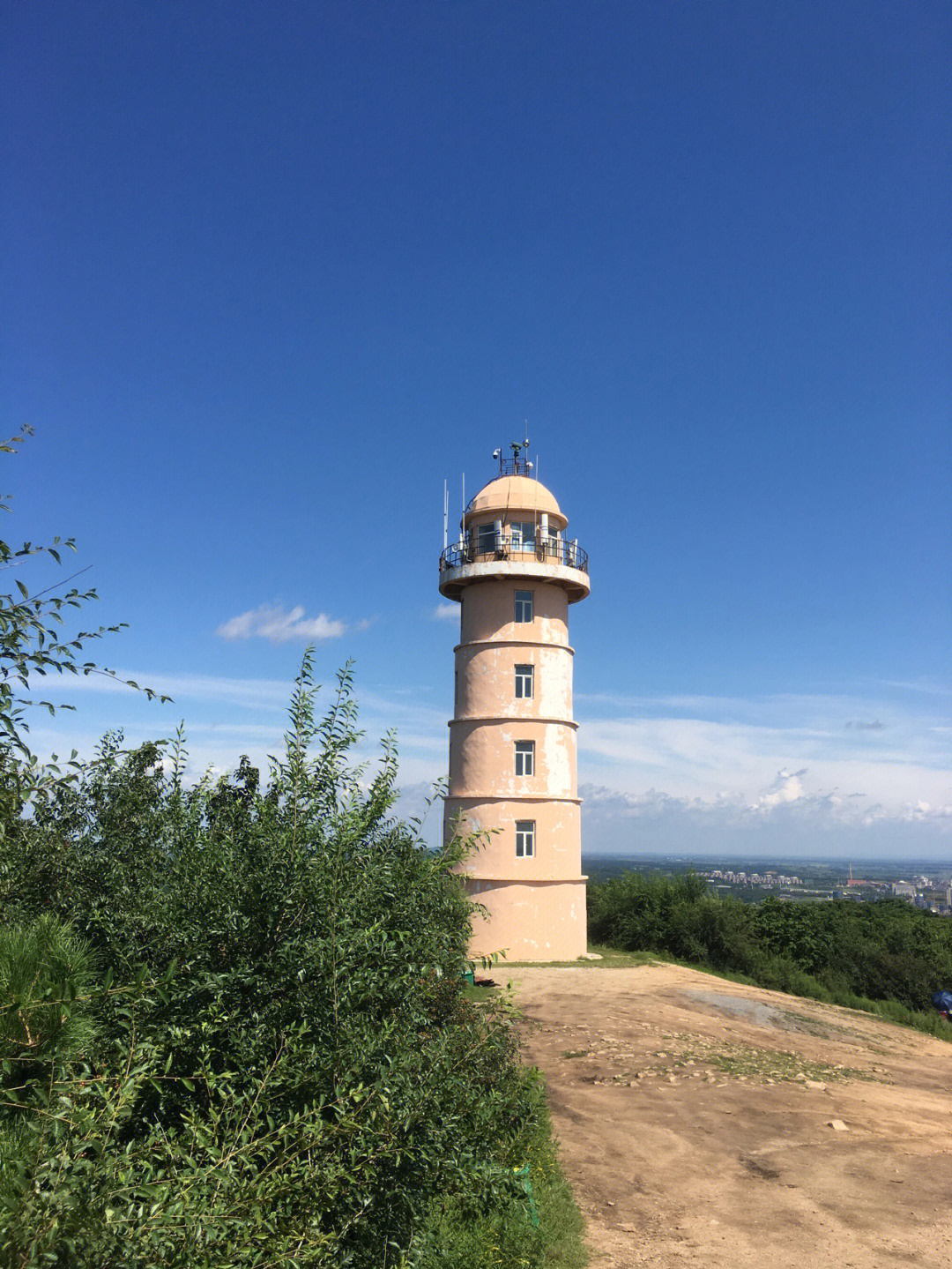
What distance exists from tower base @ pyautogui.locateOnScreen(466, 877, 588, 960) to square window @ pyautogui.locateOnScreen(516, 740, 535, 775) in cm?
333

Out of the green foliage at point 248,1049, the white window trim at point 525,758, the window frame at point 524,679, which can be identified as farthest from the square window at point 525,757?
the green foliage at point 248,1049

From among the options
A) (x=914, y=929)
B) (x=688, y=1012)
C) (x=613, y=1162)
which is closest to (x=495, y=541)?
(x=688, y=1012)

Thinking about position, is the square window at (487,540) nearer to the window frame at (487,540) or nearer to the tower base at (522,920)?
the window frame at (487,540)

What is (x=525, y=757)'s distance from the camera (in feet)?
85.7

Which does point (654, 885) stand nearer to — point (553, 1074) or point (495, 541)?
point (495, 541)

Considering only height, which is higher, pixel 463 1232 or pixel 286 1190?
pixel 286 1190

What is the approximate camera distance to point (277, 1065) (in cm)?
484

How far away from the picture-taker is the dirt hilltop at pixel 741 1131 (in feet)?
30.5

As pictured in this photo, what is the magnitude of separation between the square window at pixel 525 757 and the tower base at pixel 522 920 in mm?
3330

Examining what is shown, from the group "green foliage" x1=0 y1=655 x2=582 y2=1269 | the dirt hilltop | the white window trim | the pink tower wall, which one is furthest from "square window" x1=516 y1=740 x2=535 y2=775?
"green foliage" x1=0 y1=655 x2=582 y2=1269

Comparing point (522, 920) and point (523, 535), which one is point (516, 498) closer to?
point (523, 535)

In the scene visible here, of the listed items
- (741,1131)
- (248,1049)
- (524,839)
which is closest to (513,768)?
(524,839)

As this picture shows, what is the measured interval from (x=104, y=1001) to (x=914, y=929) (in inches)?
1263

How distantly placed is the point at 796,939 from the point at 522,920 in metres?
11.6
